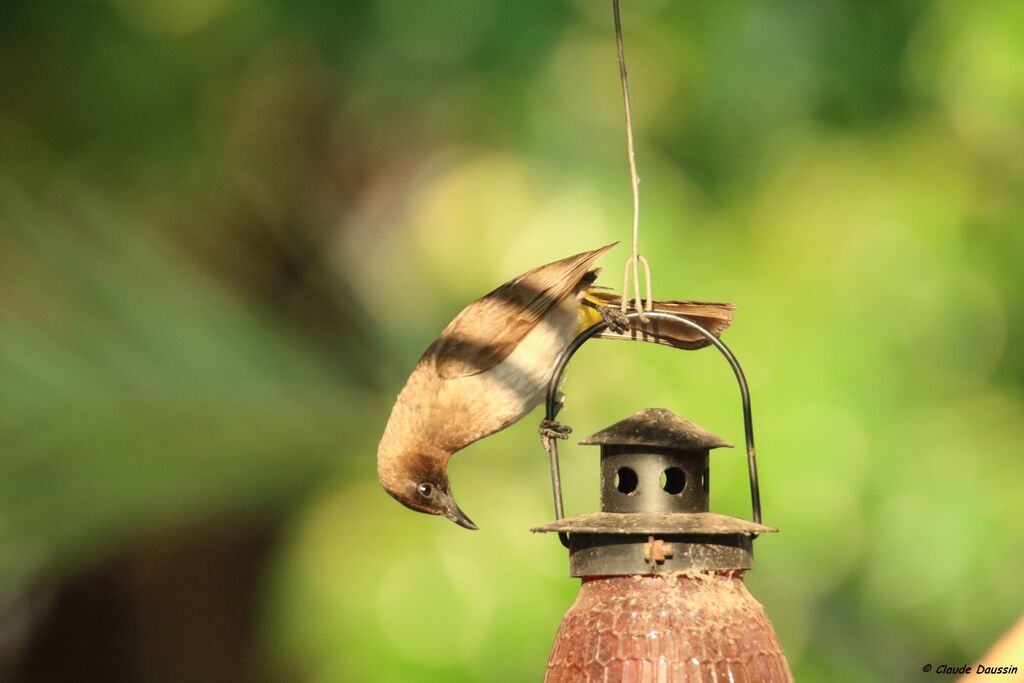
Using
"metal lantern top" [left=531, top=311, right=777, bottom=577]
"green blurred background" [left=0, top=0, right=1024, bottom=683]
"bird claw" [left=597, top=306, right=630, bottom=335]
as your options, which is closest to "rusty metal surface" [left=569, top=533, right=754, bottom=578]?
"metal lantern top" [left=531, top=311, right=777, bottom=577]

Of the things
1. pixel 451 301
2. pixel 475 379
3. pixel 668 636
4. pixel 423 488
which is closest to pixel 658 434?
pixel 668 636

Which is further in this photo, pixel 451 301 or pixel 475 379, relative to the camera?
pixel 451 301

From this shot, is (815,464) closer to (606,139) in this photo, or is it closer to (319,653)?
(606,139)

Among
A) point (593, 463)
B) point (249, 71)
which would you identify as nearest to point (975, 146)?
point (593, 463)

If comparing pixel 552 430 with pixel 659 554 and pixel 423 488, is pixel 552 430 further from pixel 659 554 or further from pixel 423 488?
pixel 423 488

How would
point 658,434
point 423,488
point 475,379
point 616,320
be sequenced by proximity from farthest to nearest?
point 423,488
point 475,379
point 616,320
point 658,434

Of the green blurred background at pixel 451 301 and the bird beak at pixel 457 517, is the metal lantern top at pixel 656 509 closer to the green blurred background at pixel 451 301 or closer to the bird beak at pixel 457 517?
the bird beak at pixel 457 517
